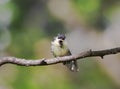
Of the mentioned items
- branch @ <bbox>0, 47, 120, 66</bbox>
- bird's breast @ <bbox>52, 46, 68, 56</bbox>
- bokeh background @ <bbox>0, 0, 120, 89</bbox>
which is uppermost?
bokeh background @ <bbox>0, 0, 120, 89</bbox>

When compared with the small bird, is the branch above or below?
below

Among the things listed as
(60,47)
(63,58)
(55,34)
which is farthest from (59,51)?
(55,34)

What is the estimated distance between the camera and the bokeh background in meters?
9.94

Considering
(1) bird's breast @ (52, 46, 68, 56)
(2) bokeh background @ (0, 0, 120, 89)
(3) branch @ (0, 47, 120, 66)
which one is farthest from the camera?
(2) bokeh background @ (0, 0, 120, 89)

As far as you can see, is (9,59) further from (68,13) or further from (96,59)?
(68,13)

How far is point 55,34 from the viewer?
40.6ft

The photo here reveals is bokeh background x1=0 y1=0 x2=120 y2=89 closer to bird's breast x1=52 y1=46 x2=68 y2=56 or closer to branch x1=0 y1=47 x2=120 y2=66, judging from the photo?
bird's breast x1=52 y1=46 x2=68 y2=56

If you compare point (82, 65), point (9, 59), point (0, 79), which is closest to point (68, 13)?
point (82, 65)

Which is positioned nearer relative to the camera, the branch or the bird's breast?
the branch

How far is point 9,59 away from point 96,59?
7.32 meters

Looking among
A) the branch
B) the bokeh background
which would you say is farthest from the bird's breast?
the bokeh background

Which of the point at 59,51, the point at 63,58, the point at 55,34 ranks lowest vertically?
the point at 63,58

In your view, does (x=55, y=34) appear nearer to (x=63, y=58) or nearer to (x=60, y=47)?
(x=60, y=47)

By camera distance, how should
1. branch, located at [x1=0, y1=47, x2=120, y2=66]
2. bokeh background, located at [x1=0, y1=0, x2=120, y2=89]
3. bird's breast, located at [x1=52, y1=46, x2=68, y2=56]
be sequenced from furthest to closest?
bokeh background, located at [x1=0, y1=0, x2=120, y2=89], bird's breast, located at [x1=52, y1=46, x2=68, y2=56], branch, located at [x1=0, y1=47, x2=120, y2=66]
